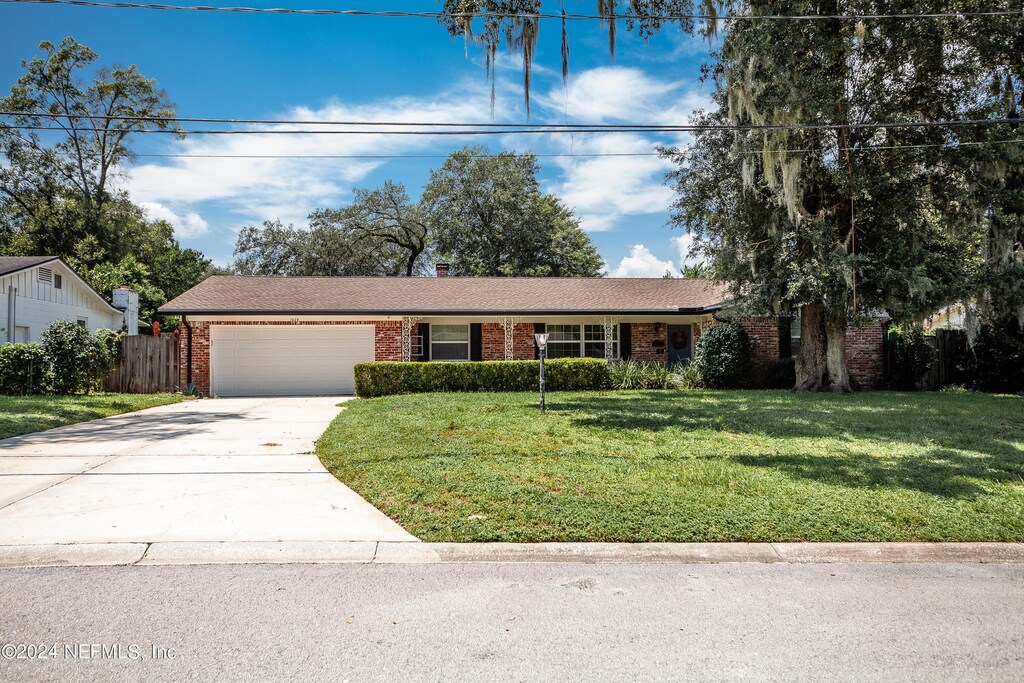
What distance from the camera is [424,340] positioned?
19.3m

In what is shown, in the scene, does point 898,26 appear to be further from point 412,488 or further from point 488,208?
point 488,208

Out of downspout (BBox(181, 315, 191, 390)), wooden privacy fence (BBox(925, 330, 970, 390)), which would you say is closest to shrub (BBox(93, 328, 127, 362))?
downspout (BBox(181, 315, 191, 390))

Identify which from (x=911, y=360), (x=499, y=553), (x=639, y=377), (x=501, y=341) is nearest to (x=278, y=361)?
(x=501, y=341)

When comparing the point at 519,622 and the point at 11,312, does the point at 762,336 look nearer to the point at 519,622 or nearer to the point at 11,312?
the point at 519,622

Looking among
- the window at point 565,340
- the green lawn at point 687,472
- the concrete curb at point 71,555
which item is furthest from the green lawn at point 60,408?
the window at point 565,340

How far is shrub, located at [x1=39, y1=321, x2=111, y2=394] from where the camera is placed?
15.5 m

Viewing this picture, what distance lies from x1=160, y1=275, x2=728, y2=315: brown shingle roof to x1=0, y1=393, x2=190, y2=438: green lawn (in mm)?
3337

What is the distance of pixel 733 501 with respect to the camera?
5449 millimetres

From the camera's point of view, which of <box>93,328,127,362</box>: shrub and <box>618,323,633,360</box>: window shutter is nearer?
<box>93,328,127,362</box>: shrub

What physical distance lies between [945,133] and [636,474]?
12.9m

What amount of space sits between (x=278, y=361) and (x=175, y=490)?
13.0m

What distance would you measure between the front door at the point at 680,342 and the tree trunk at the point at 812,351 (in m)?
4.44

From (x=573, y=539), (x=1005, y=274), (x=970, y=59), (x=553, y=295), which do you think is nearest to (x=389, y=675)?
(x=573, y=539)

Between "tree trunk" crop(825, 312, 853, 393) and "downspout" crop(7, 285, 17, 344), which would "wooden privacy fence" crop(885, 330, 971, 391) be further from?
"downspout" crop(7, 285, 17, 344)
